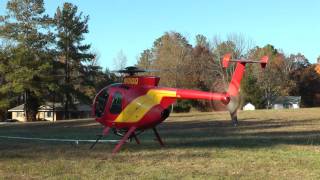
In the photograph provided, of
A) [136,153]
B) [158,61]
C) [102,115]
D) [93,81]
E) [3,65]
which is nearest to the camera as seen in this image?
[136,153]

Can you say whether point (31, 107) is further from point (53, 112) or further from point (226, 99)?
point (226, 99)

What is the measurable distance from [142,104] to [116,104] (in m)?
1.07

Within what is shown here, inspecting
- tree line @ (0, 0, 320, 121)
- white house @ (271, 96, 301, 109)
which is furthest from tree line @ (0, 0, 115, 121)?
white house @ (271, 96, 301, 109)

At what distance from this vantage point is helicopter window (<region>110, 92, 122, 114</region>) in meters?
16.0

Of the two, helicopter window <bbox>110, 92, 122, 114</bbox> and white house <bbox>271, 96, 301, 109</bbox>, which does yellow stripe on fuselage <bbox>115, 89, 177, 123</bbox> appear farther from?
white house <bbox>271, 96, 301, 109</bbox>

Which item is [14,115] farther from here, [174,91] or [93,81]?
[174,91]

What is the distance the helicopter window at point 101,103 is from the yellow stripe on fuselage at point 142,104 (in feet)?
3.04

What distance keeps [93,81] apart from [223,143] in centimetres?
6255

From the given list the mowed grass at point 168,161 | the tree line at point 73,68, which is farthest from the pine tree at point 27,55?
the mowed grass at point 168,161

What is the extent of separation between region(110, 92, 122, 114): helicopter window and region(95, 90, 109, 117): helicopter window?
0.31 metres

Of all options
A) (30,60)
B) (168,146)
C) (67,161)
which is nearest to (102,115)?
(168,146)

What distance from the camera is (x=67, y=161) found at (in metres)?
12.7

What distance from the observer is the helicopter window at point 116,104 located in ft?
52.4

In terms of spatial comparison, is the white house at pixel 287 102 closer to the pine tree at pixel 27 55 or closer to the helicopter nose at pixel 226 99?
the pine tree at pixel 27 55
